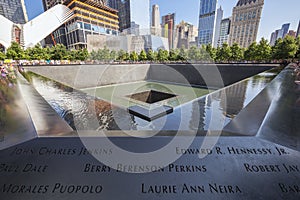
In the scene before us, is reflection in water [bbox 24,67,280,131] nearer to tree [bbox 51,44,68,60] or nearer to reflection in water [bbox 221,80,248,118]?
reflection in water [bbox 221,80,248,118]

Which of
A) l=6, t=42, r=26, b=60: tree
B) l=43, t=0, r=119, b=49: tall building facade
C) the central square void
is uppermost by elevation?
l=43, t=0, r=119, b=49: tall building facade

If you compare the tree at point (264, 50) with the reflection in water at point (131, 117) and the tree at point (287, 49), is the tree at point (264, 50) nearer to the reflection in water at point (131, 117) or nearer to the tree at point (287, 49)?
the tree at point (287, 49)

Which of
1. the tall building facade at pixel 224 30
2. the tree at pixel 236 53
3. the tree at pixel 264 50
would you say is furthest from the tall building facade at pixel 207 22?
the tree at pixel 264 50

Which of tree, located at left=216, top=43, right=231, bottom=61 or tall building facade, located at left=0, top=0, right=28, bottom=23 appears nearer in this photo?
tree, located at left=216, top=43, right=231, bottom=61

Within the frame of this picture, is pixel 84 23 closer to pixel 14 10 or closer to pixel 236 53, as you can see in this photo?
pixel 236 53

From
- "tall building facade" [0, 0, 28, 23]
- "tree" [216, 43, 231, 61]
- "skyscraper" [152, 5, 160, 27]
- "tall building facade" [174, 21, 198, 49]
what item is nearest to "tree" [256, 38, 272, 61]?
"tree" [216, 43, 231, 61]

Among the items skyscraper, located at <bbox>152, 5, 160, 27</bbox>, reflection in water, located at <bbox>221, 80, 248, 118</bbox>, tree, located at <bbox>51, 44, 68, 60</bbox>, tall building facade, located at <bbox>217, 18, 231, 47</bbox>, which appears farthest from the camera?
skyscraper, located at <bbox>152, 5, 160, 27</bbox>
